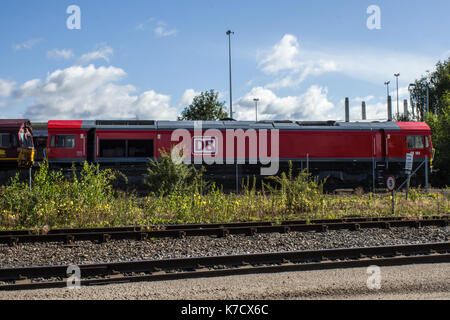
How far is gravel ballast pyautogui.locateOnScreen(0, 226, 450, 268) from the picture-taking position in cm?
671

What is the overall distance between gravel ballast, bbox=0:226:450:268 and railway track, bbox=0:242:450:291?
2.32 feet

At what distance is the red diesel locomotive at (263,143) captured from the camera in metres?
17.4

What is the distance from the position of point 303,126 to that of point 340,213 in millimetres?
8318

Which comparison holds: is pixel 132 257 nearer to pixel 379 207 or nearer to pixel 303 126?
pixel 379 207

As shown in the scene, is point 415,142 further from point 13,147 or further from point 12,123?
point 12,123

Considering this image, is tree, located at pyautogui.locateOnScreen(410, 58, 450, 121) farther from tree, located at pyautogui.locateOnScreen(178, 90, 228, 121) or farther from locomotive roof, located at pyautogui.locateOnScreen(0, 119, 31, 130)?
locomotive roof, located at pyautogui.locateOnScreen(0, 119, 31, 130)

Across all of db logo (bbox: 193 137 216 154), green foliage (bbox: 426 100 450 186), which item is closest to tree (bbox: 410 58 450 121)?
green foliage (bbox: 426 100 450 186)

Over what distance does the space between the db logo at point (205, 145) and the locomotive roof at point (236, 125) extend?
2.01 feet

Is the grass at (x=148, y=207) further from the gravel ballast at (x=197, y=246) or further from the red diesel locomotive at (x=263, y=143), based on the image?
the red diesel locomotive at (x=263, y=143)

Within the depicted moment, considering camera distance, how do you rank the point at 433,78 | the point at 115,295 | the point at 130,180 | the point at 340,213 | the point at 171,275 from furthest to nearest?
the point at 433,78 → the point at 130,180 → the point at 340,213 → the point at 171,275 → the point at 115,295

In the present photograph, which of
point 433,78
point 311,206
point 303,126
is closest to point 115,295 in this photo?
point 311,206

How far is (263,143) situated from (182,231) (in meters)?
10.9

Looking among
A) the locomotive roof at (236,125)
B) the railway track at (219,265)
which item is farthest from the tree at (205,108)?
the railway track at (219,265)

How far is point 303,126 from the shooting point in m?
18.9
